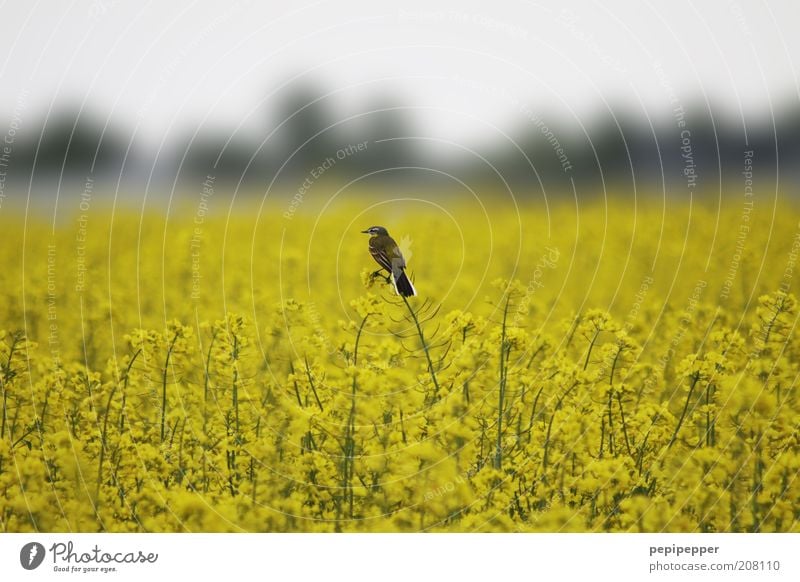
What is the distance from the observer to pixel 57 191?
4746mm

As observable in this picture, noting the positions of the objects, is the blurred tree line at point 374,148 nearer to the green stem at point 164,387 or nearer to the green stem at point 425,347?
the green stem at point 425,347

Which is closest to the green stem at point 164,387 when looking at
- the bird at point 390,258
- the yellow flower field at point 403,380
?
the yellow flower field at point 403,380

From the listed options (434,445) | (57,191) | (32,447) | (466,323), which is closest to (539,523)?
(434,445)

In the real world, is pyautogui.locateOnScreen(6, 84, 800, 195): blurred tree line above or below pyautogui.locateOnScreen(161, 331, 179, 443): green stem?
above

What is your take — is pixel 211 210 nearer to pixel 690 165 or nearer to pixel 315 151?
pixel 315 151

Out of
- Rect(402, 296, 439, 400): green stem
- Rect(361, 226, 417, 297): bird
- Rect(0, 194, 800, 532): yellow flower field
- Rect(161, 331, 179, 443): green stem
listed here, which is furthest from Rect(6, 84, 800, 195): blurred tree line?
Rect(161, 331, 179, 443): green stem

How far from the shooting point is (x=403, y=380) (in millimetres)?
4320

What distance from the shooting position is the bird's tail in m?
4.53

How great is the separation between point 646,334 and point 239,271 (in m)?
2.10

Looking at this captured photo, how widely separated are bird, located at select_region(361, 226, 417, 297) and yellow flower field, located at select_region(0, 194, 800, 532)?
2.4 inches
